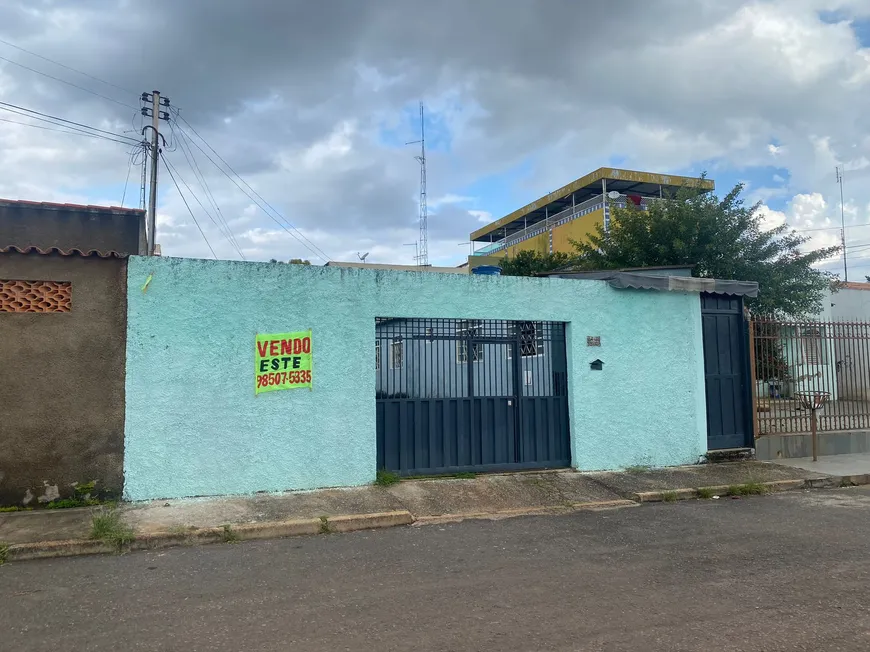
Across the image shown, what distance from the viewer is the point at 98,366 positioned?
7.04 m

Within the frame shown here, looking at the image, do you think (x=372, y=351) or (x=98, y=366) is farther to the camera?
(x=372, y=351)

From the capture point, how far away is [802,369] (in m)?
10.6

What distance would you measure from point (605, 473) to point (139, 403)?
20.7 ft

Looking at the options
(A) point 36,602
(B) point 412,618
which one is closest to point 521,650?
(B) point 412,618

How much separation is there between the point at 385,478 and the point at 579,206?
85.7ft

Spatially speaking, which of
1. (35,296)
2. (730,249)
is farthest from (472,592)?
(730,249)

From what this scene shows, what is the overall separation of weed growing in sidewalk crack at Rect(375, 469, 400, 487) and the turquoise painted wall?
125mm

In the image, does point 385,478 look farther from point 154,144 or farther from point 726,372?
point 154,144

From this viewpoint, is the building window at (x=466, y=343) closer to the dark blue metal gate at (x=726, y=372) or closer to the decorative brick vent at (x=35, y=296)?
the dark blue metal gate at (x=726, y=372)

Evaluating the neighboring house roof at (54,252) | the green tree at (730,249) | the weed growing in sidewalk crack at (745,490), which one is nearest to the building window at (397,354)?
the neighboring house roof at (54,252)

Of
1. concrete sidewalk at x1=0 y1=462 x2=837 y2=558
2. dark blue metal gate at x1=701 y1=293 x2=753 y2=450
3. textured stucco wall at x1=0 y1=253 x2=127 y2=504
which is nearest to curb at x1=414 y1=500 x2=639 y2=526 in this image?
concrete sidewalk at x1=0 y1=462 x2=837 y2=558

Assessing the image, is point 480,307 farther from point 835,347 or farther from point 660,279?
point 835,347

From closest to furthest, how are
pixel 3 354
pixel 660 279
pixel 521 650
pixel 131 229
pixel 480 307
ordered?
pixel 521 650 → pixel 3 354 → pixel 480 307 → pixel 660 279 → pixel 131 229

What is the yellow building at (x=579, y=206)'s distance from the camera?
94.4 feet
